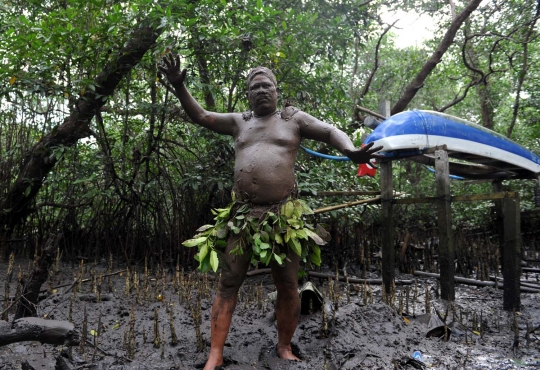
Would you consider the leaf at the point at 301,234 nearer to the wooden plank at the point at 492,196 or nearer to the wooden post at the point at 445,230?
the wooden post at the point at 445,230

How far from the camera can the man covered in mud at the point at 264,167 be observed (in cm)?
279

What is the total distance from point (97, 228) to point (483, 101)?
34.8 ft

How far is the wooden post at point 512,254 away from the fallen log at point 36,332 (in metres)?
4.43

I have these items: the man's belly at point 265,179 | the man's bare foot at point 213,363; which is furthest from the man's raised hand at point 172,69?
the man's bare foot at point 213,363

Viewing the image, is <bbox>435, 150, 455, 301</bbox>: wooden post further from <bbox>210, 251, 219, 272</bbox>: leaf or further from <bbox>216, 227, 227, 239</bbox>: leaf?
<bbox>210, 251, 219, 272</bbox>: leaf

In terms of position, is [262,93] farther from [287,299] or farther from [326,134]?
[287,299]

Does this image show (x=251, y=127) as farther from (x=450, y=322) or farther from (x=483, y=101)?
(x=483, y=101)

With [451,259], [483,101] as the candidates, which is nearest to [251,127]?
[451,259]

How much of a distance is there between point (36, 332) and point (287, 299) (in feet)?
5.10

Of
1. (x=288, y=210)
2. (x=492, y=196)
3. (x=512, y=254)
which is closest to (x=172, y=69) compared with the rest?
(x=288, y=210)

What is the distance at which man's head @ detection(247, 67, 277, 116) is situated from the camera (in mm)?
3010

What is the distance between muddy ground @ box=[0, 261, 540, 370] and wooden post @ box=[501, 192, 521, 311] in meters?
0.17

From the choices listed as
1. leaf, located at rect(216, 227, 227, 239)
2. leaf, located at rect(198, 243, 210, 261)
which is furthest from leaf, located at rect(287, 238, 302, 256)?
leaf, located at rect(198, 243, 210, 261)

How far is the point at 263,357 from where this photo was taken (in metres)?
3.02
